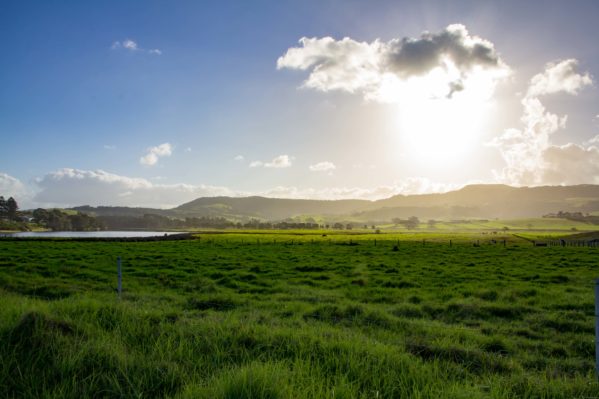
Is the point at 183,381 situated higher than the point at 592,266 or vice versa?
the point at 183,381

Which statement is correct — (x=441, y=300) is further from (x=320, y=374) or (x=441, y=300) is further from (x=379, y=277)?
(x=320, y=374)

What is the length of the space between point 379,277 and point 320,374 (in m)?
19.7

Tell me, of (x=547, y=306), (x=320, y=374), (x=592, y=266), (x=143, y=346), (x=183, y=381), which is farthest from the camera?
(x=592, y=266)

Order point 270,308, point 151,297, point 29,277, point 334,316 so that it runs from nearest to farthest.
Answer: point 334,316 < point 270,308 < point 151,297 < point 29,277

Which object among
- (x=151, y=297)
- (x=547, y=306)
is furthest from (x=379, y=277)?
(x=151, y=297)

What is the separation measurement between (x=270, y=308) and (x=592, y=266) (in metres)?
32.9

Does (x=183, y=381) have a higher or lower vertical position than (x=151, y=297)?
higher

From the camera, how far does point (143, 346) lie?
5953 mm

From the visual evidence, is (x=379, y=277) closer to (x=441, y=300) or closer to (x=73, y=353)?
(x=441, y=300)

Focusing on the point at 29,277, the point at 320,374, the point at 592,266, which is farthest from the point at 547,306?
the point at 29,277

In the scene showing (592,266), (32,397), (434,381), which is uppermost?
(32,397)

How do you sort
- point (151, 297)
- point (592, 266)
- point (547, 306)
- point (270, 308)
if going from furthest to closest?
point (592, 266) < point (151, 297) < point (547, 306) < point (270, 308)

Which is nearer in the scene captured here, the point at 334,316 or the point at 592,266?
the point at 334,316

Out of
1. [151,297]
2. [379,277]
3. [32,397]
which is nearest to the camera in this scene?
[32,397]
